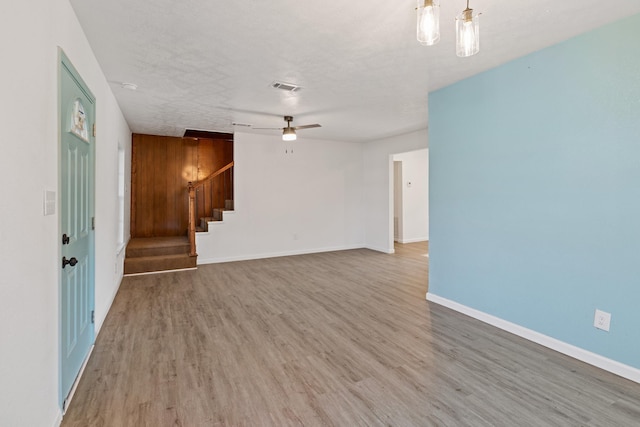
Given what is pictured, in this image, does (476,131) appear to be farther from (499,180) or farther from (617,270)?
(617,270)

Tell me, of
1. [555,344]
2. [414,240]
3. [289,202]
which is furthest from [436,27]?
[414,240]

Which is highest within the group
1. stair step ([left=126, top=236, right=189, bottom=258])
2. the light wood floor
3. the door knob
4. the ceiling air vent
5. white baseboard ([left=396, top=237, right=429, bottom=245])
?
the ceiling air vent

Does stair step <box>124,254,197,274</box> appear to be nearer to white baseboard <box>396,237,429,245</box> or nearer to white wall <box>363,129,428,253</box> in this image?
white wall <box>363,129,428,253</box>

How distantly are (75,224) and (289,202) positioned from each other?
4.82 m

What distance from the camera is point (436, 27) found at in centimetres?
166

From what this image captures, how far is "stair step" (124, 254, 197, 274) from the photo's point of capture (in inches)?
205

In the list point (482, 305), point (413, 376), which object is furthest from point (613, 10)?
point (413, 376)

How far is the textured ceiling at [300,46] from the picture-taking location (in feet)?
7.09

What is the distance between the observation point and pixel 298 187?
7.03 metres

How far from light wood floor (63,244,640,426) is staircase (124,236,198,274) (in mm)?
1233

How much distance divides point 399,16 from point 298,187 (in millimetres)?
4973

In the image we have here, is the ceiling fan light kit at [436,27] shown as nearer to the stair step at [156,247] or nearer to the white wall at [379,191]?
the white wall at [379,191]
